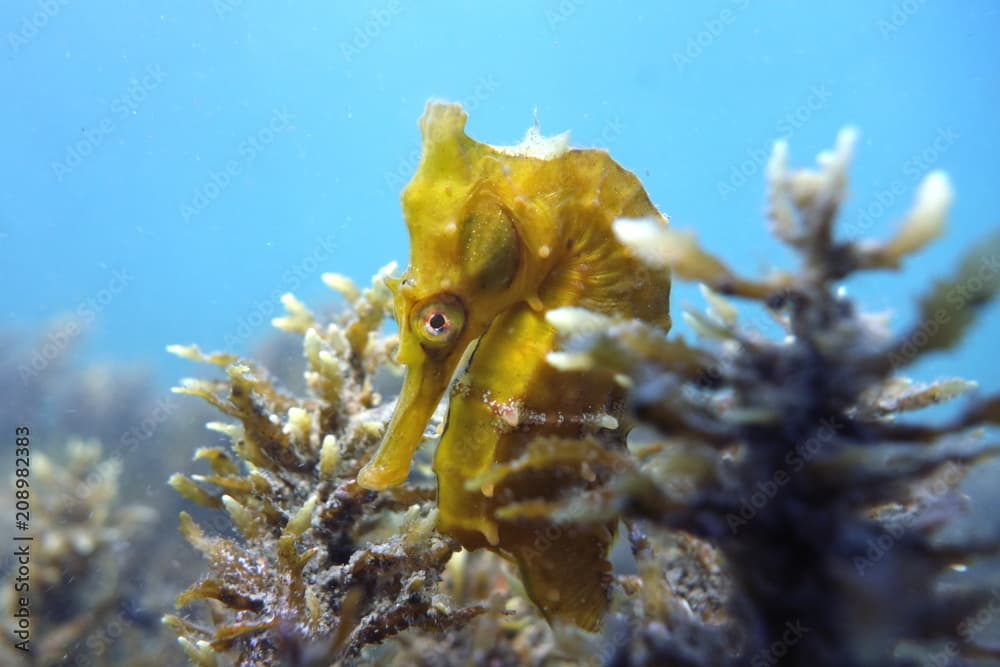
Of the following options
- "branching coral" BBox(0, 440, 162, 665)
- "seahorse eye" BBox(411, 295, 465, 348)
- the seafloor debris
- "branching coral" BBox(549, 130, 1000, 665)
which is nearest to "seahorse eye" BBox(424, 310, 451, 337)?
"seahorse eye" BBox(411, 295, 465, 348)

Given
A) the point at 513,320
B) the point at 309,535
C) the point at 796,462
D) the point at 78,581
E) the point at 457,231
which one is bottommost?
the point at 78,581

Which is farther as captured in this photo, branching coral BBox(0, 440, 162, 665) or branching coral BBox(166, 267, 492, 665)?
branching coral BBox(0, 440, 162, 665)

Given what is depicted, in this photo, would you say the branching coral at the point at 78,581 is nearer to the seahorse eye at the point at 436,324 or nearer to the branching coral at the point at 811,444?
the seahorse eye at the point at 436,324

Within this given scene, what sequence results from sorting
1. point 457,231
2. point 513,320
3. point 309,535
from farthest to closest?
1. point 309,535
2. point 513,320
3. point 457,231

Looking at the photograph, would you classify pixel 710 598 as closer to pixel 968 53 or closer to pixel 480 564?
pixel 480 564

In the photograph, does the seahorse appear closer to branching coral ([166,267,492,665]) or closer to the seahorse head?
the seahorse head

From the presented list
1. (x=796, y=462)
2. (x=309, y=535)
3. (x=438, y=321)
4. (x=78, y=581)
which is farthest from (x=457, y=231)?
(x=78, y=581)

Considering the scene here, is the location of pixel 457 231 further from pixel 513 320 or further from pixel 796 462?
pixel 796 462
